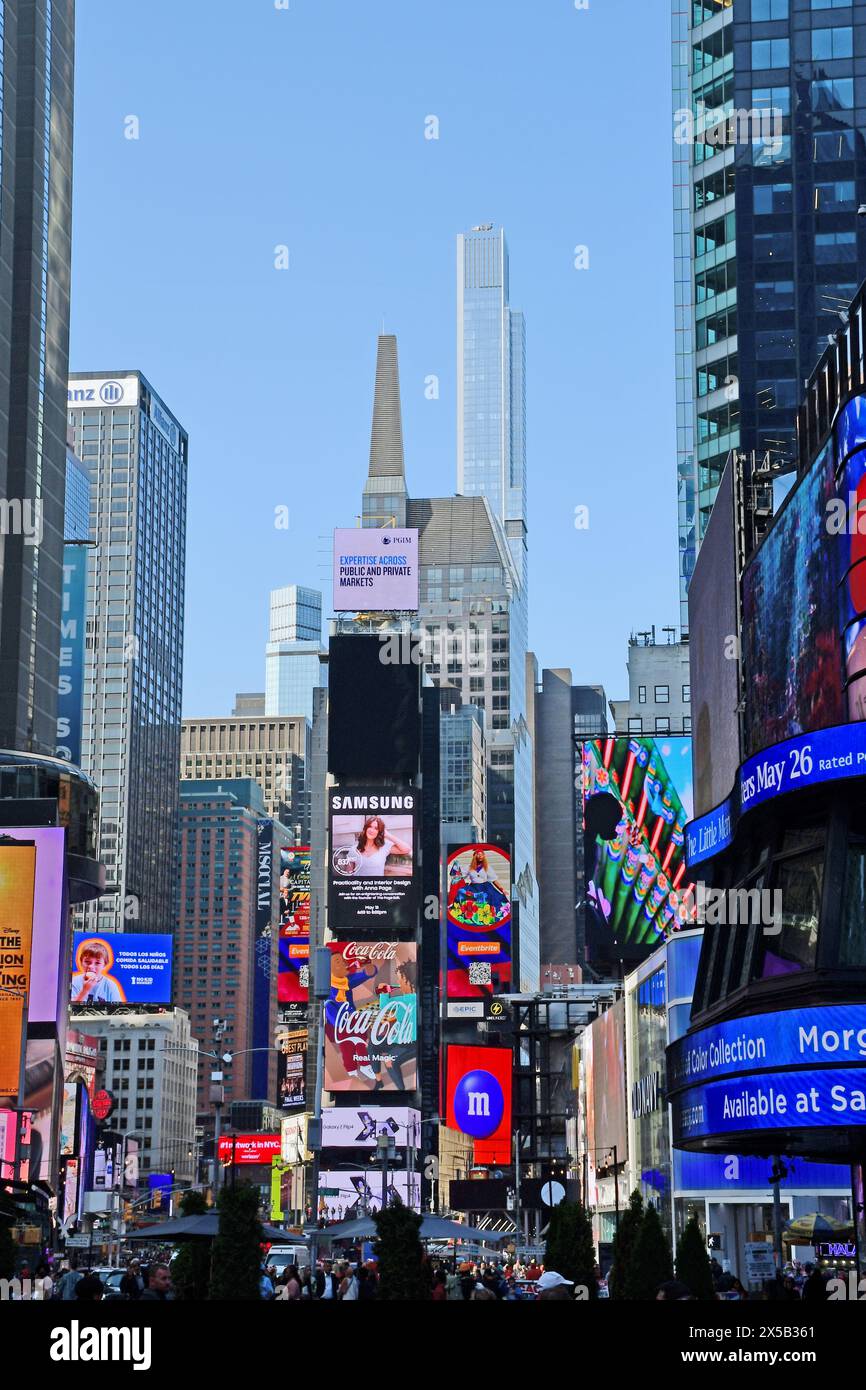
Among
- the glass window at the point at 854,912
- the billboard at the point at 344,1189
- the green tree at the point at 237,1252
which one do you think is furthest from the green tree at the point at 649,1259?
the billboard at the point at 344,1189

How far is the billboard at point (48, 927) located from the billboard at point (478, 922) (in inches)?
2725

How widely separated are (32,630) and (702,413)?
4606 cm

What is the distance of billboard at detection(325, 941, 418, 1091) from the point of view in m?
151

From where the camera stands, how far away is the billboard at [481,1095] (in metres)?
113

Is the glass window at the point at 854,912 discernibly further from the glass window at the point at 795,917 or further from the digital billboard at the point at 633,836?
the digital billboard at the point at 633,836

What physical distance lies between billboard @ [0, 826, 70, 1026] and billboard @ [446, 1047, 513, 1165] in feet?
88.6

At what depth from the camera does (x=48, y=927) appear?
312 ft

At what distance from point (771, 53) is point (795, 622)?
72634mm

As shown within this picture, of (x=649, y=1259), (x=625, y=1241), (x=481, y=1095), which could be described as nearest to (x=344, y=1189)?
(x=481, y=1095)

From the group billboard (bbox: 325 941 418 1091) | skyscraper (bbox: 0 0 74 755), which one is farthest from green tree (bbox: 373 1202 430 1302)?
billboard (bbox: 325 941 418 1091)

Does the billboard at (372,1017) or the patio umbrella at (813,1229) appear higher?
the billboard at (372,1017)

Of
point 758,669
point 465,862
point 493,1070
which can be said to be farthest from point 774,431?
point 465,862

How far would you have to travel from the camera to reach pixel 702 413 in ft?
365
